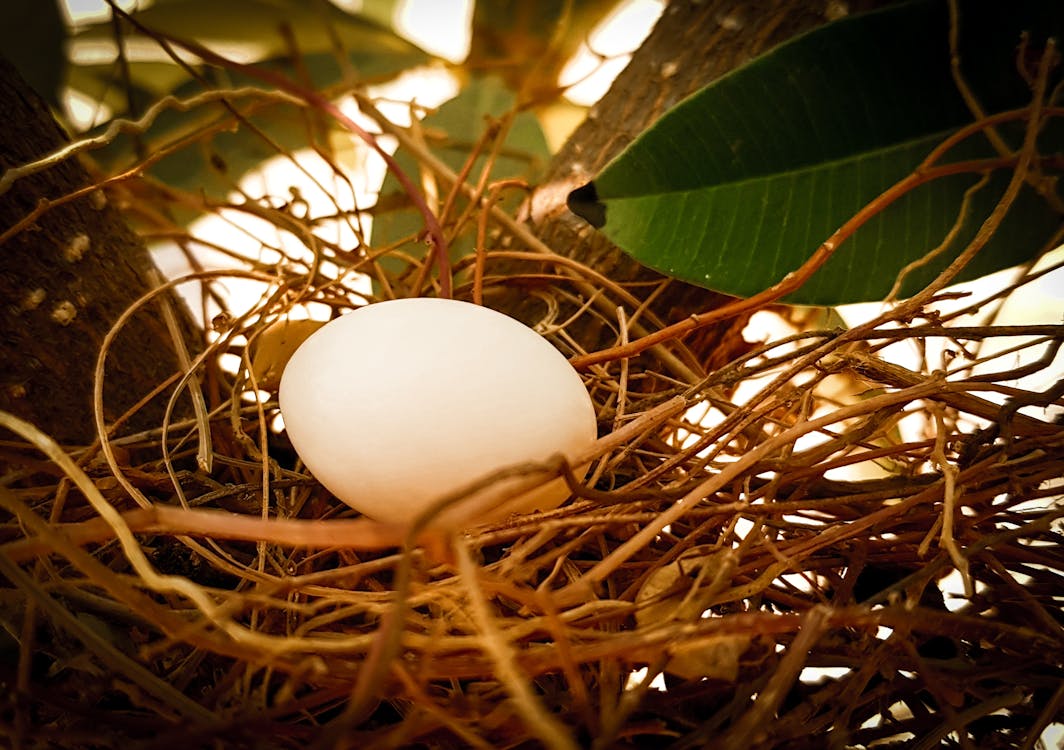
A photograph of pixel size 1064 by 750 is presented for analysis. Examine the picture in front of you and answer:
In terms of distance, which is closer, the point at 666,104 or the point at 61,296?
the point at 61,296

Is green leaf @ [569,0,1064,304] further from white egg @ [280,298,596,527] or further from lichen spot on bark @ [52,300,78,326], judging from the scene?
lichen spot on bark @ [52,300,78,326]

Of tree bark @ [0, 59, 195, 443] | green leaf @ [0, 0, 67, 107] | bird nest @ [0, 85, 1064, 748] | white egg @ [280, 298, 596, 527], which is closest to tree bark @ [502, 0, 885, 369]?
bird nest @ [0, 85, 1064, 748]

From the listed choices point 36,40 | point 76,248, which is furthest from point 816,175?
point 36,40

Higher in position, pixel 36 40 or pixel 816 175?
pixel 36 40

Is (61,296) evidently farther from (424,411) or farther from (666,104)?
(666,104)

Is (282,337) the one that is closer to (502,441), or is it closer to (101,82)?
(502,441)

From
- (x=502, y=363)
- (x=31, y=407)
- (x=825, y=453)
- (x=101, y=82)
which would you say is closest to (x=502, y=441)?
(x=502, y=363)

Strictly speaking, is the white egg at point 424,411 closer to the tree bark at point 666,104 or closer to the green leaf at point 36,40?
the tree bark at point 666,104

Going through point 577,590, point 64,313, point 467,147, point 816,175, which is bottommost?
point 577,590
